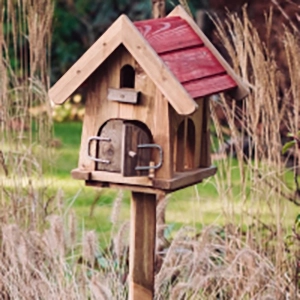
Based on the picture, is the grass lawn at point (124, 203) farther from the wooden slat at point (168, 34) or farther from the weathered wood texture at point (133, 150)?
the weathered wood texture at point (133, 150)

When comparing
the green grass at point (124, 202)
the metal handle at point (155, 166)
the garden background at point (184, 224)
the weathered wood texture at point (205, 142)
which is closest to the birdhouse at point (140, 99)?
the metal handle at point (155, 166)

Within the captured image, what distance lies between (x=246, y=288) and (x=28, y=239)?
1.05 m

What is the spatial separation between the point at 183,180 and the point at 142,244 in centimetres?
29

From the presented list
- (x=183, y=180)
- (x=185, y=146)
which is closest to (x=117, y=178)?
(x=183, y=180)

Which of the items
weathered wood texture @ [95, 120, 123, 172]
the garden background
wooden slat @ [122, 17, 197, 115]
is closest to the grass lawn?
the garden background

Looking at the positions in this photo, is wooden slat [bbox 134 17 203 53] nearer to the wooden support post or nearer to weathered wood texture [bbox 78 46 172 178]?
weathered wood texture [bbox 78 46 172 178]

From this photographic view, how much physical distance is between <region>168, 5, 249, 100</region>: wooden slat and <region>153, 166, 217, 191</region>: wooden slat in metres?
0.30

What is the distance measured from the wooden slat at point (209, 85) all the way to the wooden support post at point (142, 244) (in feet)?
1.29

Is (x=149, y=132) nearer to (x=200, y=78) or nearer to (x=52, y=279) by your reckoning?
(x=200, y=78)

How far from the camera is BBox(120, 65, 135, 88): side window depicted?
9.66 ft

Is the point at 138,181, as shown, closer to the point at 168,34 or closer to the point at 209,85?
the point at 209,85

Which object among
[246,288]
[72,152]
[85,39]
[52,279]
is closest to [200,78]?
[246,288]

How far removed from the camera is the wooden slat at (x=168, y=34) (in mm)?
2934

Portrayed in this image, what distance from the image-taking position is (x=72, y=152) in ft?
27.3
